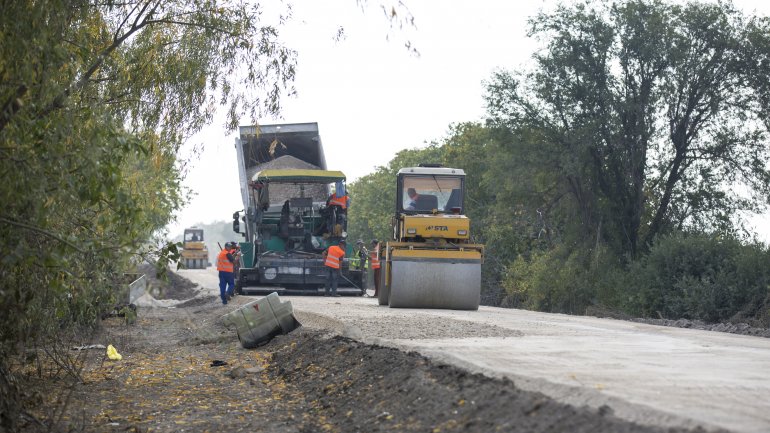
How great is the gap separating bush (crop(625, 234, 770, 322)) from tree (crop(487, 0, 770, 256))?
6.80 ft

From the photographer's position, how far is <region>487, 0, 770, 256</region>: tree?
3178cm

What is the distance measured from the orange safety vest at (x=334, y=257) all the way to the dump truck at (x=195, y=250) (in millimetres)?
58227

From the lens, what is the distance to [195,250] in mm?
87188

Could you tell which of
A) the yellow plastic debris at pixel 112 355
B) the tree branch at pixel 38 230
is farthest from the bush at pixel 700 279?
the tree branch at pixel 38 230

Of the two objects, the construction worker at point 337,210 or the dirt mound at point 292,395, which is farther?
the construction worker at point 337,210

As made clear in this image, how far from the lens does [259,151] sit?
3036cm

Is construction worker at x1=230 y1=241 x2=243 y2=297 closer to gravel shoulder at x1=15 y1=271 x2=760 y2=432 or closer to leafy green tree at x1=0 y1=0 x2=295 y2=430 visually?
gravel shoulder at x1=15 y1=271 x2=760 y2=432

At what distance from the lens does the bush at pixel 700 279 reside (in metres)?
27.4

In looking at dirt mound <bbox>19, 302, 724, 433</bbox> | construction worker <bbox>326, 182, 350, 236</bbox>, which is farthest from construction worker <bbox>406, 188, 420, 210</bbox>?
dirt mound <bbox>19, 302, 724, 433</bbox>

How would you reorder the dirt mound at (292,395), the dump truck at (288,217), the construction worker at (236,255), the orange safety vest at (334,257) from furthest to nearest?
the dump truck at (288,217)
the orange safety vest at (334,257)
the construction worker at (236,255)
the dirt mound at (292,395)

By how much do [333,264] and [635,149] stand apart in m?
10.1

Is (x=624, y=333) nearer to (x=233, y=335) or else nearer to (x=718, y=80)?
(x=233, y=335)

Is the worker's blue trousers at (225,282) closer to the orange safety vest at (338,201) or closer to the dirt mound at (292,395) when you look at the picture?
the orange safety vest at (338,201)

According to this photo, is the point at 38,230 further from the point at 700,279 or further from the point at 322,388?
the point at 700,279
